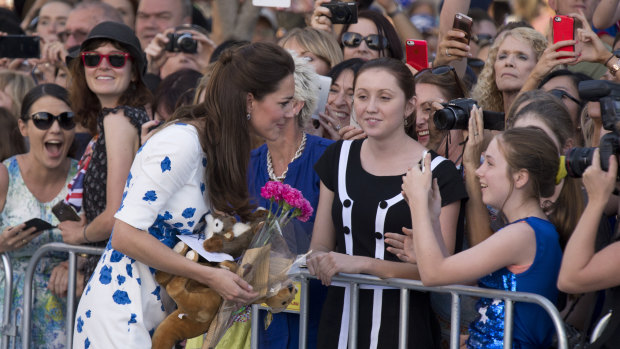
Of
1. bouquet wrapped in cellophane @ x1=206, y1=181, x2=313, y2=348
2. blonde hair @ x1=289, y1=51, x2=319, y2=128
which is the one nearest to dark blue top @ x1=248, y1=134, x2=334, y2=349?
blonde hair @ x1=289, y1=51, x2=319, y2=128

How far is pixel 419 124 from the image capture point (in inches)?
182

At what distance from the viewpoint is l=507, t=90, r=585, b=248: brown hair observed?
3619mm

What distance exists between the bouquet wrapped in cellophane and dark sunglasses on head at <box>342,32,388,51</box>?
2.43m

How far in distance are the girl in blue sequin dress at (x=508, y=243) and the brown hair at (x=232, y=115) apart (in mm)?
660

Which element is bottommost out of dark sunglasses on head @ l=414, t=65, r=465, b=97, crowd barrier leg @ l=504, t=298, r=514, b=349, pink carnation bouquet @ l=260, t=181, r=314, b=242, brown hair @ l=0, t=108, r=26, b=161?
crowd barrier leg @ l=504, t=298, r=514, b=349

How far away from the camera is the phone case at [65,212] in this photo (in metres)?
4.72

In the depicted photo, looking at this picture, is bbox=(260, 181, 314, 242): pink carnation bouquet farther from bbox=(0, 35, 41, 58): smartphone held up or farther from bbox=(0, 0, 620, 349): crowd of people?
bbox=(0, 35, 41, 58): smartphone held up

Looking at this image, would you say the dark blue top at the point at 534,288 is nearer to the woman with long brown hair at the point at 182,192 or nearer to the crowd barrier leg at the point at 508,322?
the crowd barrier leg at the point at 508,322

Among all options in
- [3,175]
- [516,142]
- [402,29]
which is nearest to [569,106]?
[516,142]

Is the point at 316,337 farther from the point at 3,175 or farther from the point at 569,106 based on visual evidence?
the point at 3,175

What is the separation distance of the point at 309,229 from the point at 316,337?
0.50 m

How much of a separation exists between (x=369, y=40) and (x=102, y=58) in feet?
5.96

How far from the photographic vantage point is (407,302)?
3.66 metres

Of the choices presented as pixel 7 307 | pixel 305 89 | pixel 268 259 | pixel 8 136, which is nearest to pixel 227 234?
pixel 268 259
